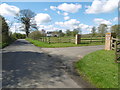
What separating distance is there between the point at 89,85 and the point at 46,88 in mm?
1425

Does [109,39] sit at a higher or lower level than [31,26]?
lower

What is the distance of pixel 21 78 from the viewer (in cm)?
410

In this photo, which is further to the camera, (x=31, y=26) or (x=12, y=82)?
(x=31, y=26)

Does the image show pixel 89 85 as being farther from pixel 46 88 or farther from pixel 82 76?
pixel 46 88

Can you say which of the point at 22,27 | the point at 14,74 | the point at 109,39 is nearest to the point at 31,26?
→ the point at 22,27

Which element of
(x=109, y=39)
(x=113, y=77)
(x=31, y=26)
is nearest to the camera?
(x=113, y=77)

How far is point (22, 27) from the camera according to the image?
48.9 m

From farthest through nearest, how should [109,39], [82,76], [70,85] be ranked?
[109,39], [82,76], [70,85]

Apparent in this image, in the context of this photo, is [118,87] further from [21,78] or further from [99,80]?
[21,78]

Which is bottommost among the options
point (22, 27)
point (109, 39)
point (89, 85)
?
point (89, 85)

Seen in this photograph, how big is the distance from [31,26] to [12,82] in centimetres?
4732

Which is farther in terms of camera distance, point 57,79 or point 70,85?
point 57,79

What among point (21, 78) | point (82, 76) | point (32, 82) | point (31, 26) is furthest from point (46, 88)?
point (31, 26)

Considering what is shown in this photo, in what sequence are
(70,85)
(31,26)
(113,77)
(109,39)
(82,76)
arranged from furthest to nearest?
(31,26), (109,39), (82,76), (113,77), (70,85)
